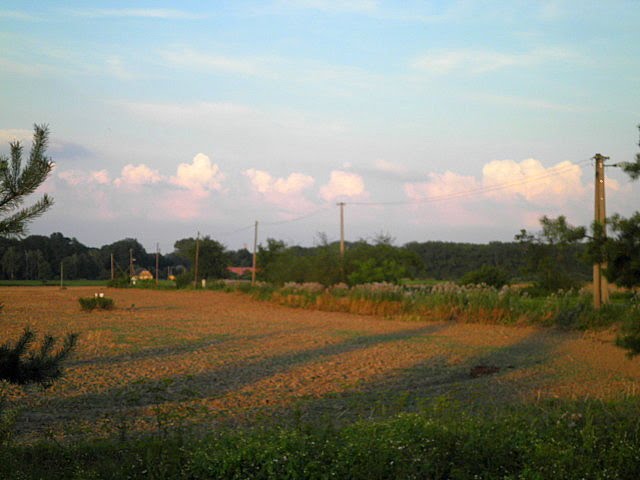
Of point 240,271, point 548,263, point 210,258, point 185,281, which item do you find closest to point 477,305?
point 548,263

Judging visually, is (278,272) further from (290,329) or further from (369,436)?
(369,436)

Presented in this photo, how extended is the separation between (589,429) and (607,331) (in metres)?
14.8

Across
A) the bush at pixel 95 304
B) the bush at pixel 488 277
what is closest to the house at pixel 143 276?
the bush at pixel 488 277

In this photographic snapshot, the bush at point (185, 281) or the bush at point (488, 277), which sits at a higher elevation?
the bush at point (488, 277)

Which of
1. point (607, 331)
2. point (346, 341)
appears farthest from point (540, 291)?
point (346, 341)

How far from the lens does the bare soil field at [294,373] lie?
29.2ft

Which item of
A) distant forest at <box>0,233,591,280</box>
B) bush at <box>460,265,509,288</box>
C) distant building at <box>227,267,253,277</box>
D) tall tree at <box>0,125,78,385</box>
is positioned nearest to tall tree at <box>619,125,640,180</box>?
tall tree at <box>0,125,78,385</box>

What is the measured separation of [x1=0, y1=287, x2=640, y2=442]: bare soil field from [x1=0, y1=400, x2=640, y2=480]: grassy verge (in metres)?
0.76

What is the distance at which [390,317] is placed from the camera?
27875 millimetres

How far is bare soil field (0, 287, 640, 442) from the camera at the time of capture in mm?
8906

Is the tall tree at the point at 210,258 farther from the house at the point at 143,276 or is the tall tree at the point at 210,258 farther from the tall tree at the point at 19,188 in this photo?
the tall tree at the point at 19,188

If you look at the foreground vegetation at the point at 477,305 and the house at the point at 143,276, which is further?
the house at the point at 143,276

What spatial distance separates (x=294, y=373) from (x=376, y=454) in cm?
742

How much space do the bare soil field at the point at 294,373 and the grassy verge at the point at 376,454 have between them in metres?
0.76
